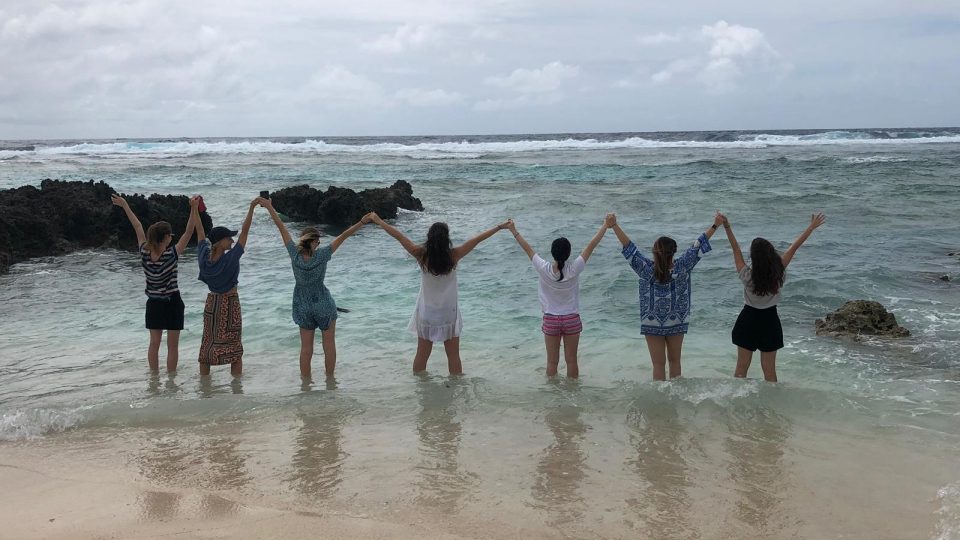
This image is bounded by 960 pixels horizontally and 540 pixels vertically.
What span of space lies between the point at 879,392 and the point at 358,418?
4782 millimetres

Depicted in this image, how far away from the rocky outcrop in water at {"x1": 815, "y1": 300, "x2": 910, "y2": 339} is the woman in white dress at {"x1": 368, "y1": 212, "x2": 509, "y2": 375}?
471cm

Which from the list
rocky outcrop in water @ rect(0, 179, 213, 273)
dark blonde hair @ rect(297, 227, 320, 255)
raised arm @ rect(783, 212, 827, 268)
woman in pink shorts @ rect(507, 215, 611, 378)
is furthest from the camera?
rocky outcrop in water @ rect(0, 179, 213, 273)

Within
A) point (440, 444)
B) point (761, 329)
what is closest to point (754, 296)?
point (761, 329)

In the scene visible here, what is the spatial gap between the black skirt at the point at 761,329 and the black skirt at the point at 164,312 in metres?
5.47

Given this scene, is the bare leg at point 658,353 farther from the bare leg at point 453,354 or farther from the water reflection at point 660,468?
the bare leg at point 453,354

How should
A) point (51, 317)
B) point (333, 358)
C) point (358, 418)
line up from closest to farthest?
point (358, 418) < point (333, 358) < point (51, 317)

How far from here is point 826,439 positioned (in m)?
5.65

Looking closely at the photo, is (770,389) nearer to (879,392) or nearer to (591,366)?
(879,392)

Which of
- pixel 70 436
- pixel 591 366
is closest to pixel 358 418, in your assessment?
pixel 70 436

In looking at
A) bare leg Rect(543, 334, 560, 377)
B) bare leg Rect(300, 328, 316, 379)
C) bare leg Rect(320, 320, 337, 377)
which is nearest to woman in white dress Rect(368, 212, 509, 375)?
bare leg Rect(320, 320, 337, 377)

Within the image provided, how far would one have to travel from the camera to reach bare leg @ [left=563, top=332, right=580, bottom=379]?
701cm

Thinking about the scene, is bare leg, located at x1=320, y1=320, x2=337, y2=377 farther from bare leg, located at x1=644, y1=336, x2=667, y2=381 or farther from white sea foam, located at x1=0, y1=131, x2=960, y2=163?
white sea foam, located at x1=0, y1=131, x2=960, y2=163

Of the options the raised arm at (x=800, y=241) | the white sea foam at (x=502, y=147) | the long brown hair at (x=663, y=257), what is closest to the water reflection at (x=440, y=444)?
the long brown hair at (x=663, y=257)

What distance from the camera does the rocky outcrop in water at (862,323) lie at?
28.9ft
